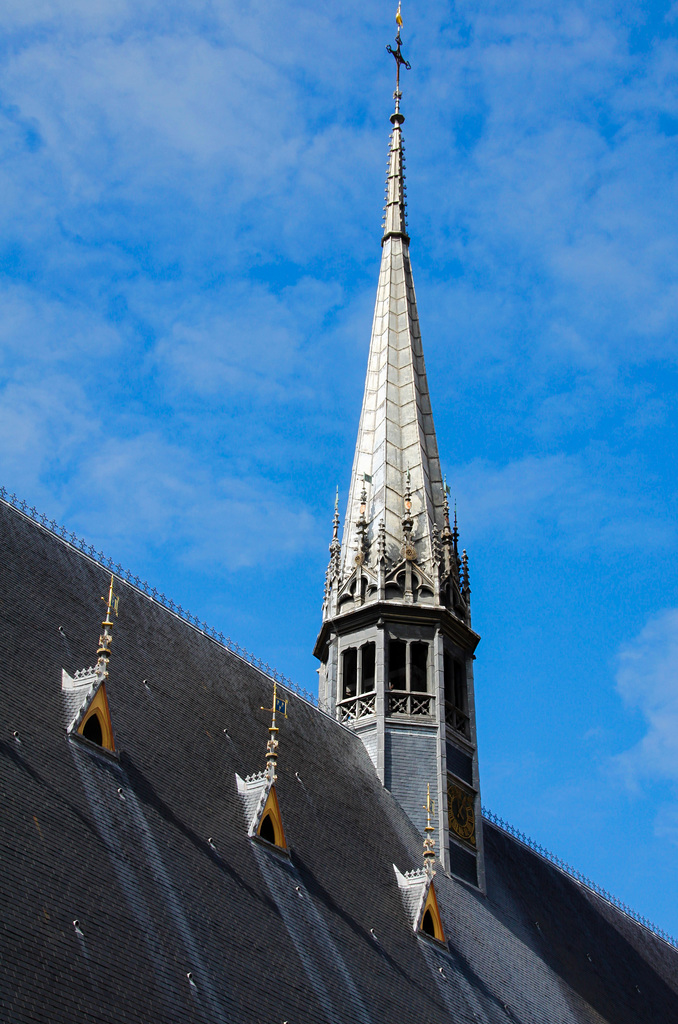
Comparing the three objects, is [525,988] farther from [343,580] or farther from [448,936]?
[343,580]

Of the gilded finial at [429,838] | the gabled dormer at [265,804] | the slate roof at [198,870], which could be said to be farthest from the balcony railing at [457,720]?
the gabled dormer at [265,804]

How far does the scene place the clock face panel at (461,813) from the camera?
40250mm

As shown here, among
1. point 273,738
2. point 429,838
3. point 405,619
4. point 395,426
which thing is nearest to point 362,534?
point 405,619

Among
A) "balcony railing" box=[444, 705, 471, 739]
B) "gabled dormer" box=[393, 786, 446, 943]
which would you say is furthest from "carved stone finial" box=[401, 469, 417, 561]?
"gabled dormer" box=[393, 786, 446, 943]

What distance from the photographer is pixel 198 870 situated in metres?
28.8

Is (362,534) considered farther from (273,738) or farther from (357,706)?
(273,738)

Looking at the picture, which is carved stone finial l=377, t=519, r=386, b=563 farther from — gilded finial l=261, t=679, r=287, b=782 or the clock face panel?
the clock face panel

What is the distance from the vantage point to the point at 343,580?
44875 mm

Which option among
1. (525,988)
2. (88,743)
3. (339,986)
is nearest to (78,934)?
(88,743)

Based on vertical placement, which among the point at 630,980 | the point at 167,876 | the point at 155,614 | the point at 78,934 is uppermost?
the point at 155,614

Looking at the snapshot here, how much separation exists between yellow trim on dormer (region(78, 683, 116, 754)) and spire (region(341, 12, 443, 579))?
54.5 feet

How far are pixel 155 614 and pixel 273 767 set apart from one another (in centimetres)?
577

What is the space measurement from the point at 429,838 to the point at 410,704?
588 centimetres

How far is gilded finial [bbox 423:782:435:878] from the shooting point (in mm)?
35384
